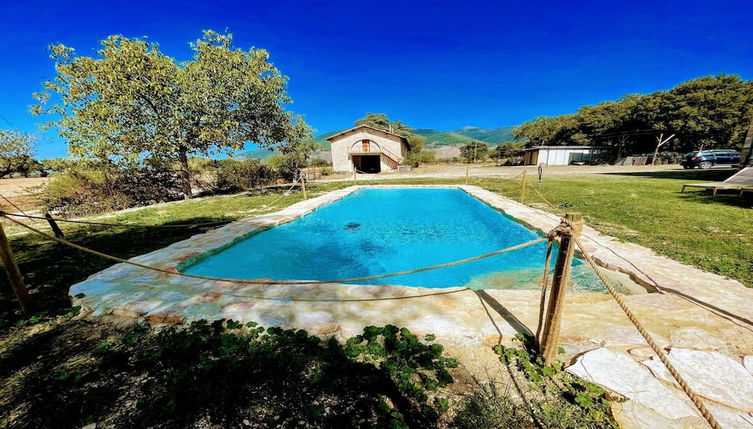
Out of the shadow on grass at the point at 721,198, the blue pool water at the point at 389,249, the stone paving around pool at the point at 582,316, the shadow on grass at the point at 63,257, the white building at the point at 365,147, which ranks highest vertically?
the white building at the point at 365,147

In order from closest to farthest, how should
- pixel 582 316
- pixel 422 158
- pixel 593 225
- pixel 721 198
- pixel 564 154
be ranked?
pixel 582 316 → pixel 593 225 → pixel 721 198 → pixel 564 154 → pixel 422 158

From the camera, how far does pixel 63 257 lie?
536 centimetres

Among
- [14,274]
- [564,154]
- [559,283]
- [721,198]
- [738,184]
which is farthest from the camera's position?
[564,154]

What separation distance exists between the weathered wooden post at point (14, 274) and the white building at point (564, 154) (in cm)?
4107

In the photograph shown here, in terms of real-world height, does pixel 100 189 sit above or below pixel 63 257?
above

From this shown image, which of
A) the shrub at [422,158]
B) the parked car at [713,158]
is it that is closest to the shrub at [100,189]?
the shrub at [422,158]

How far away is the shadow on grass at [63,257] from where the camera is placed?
3.57 meters

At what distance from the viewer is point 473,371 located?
2314 mm

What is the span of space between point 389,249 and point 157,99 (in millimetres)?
11529

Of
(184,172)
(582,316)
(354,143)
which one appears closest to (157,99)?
(184,172)

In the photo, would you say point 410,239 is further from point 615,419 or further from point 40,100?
point 40,100

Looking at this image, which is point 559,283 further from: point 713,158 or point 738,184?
point 713,158

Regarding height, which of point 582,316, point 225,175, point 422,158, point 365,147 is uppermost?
point 365,147

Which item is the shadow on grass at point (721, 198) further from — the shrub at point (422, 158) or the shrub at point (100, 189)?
the shrub at point (422, 158)
